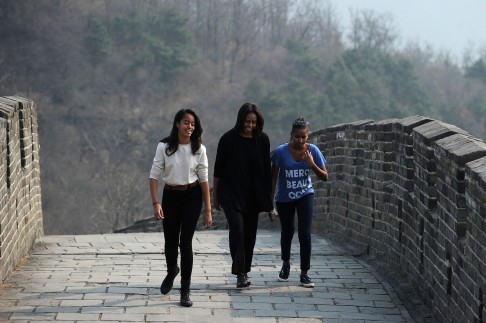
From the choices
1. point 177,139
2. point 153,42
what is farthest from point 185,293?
point 153,42

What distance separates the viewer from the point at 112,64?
77.1 meters

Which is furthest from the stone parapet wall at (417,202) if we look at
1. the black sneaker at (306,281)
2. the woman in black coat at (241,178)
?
the woman in black coat at (241,178)

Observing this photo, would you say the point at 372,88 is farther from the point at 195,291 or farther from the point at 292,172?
the point at 195,291

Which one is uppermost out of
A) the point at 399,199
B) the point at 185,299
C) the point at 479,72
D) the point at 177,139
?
the point at 177,139

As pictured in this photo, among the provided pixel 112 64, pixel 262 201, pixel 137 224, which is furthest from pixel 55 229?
pixel 262 201

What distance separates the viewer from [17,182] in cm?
987

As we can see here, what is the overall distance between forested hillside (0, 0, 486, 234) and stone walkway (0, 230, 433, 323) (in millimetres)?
49900

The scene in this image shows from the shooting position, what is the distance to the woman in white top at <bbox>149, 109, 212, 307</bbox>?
7367 millimetres

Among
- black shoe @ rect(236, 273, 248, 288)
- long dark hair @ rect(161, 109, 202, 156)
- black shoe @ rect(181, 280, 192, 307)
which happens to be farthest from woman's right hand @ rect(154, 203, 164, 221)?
black shoe @ rect(236, 273, 248, 288)

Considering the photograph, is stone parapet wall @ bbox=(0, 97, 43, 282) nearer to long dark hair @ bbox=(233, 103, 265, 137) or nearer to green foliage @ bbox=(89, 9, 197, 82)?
long dark hair @ bbox=(233, 103, 265, 137)

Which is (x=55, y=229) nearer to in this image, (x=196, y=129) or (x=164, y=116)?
(x=164, y=116)

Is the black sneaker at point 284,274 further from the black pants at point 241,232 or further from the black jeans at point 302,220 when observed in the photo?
the black pants at point 241,232

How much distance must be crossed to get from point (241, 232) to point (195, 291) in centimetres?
52

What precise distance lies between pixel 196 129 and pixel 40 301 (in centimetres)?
153
